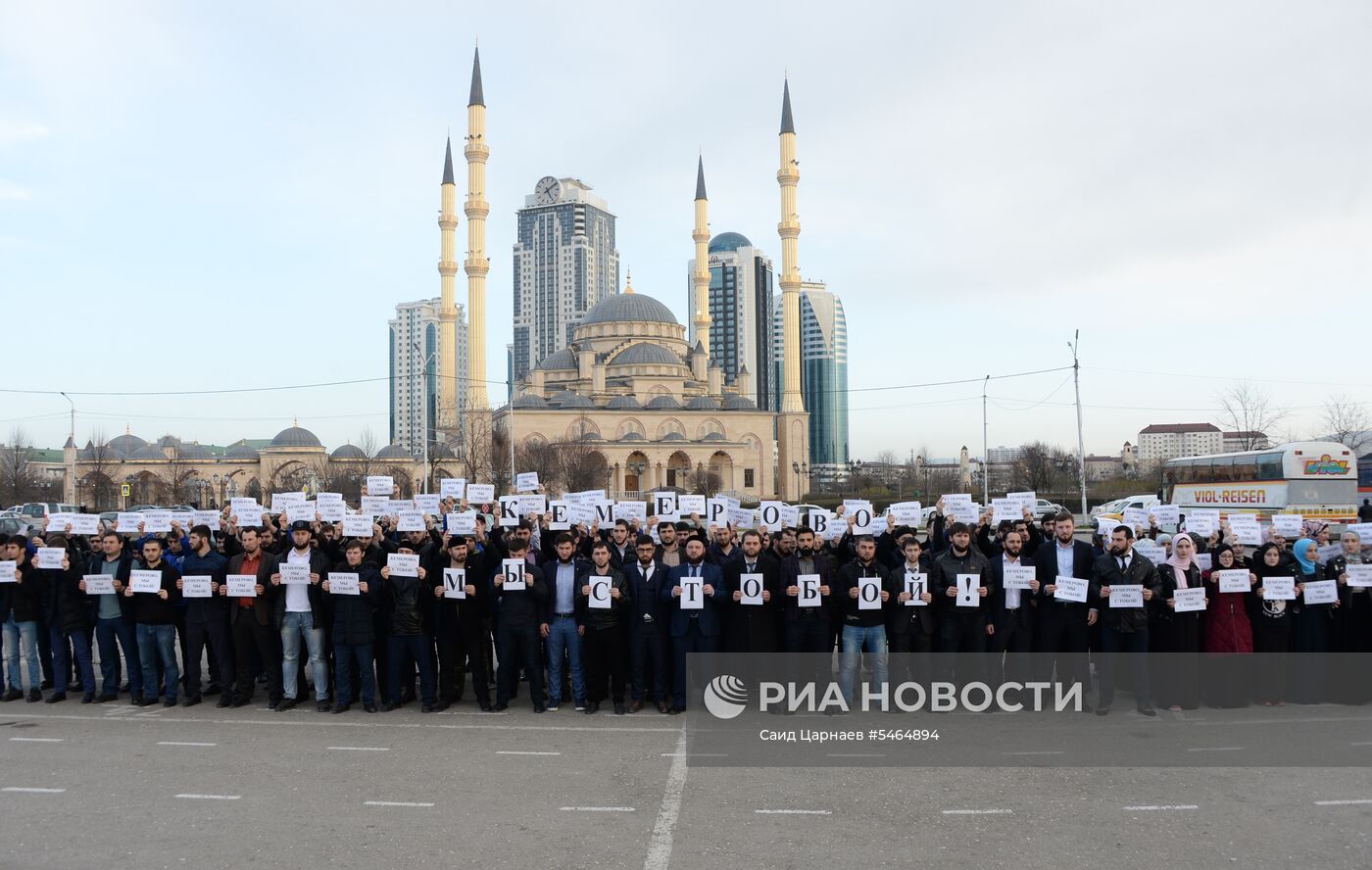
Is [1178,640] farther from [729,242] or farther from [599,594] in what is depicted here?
[729,242]

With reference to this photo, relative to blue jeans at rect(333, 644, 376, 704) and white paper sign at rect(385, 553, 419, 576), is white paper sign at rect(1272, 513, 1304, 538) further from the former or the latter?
blue jeans at rect(333, 644, 376, 704)

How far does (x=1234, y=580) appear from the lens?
30.8 ft

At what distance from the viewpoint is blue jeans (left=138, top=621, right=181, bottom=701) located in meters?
10.0

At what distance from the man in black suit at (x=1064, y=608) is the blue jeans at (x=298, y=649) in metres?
7.21

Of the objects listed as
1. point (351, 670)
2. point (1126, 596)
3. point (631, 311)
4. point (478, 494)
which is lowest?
point (351, 670)

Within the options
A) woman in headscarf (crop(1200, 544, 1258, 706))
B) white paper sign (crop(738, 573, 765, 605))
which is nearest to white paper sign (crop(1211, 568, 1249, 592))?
woman in headscarf (crop(1200, 544, 1258, 706))

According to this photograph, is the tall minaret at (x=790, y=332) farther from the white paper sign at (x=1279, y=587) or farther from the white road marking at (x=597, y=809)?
the white road marking at (x=597, y=809)

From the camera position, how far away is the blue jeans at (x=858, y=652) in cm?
922

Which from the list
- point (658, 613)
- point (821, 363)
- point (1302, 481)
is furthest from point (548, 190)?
point (658, 613)

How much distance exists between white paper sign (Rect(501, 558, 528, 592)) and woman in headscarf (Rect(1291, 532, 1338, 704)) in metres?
7.82

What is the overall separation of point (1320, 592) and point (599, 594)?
23.8 feet

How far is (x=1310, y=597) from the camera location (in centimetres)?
963

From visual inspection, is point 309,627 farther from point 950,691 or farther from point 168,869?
point 950,691

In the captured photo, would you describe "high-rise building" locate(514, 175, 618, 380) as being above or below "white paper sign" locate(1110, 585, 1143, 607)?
above
